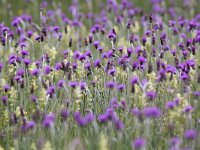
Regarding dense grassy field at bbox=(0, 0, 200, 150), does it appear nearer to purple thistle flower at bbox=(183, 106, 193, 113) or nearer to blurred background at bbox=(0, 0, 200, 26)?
purple thistle flower at bbox=(183, 106, 193, 113)

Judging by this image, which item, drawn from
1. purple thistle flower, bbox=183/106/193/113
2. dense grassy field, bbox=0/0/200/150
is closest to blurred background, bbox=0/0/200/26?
dense grassy field, bbox=0/0/200/150

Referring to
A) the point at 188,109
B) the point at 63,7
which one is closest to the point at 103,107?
the point at 188,109

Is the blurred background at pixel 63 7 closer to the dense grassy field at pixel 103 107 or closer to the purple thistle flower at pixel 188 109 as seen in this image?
the dense grassy field at pixel 103 107

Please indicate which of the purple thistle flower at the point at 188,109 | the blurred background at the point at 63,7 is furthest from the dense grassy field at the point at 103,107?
the blurred background at the point at 63,7

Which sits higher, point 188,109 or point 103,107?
point 188,109

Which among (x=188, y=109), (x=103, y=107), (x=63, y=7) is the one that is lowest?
(x=103, y=107)

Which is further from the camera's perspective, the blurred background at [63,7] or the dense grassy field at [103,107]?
the blurred background at [63,7]

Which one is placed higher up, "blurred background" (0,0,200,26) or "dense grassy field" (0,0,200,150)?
"blurred background" (0,0,200,26)

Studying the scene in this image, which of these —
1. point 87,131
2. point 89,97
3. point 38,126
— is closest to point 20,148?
point 38,126

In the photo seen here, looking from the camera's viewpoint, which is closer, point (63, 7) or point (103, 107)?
point (103, 107)

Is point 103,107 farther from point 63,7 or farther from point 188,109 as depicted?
point 63,7

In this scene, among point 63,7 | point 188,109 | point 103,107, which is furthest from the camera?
point 63,7

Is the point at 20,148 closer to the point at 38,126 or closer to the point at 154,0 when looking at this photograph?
the point at 38,126

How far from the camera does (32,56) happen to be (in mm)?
5375
